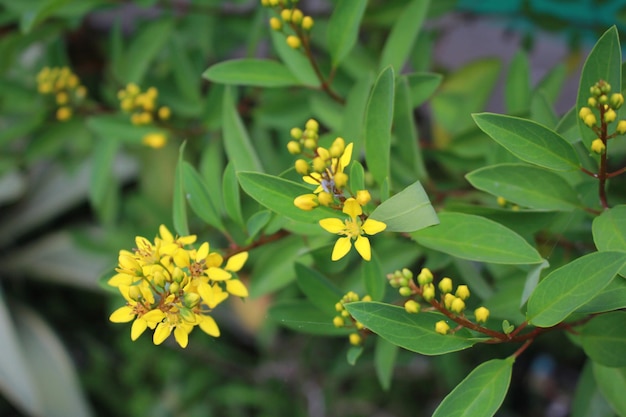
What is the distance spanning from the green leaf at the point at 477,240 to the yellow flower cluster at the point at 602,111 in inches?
5.6

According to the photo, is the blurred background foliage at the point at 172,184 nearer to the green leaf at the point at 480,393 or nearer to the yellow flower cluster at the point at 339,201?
the yellow flower cluster at the point at 339,201

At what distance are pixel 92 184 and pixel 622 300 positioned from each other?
3.64 ft

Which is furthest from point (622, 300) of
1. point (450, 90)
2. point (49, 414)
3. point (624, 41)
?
point (49, 414)

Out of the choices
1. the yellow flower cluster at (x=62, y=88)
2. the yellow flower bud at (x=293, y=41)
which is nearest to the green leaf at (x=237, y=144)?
the yellow flower bud at (x=293, y=41)

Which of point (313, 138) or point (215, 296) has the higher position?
point (313, 138)

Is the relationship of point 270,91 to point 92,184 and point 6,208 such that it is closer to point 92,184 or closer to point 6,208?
point 92,184

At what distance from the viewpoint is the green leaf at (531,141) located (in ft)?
2.61

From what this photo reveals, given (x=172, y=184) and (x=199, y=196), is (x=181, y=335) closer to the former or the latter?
(x=199, y=196)

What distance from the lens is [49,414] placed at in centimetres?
208

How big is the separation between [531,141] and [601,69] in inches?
4.8

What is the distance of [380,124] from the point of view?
0.87m

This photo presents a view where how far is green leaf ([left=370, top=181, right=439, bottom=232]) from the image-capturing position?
70 cm

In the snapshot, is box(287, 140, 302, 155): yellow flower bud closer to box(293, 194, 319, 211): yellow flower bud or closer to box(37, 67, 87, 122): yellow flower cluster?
box(293, 194, 319, 211): yellow flower bud

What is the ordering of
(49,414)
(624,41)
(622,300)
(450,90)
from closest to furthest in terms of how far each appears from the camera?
(622,300), (624,41), (450,90), (49,414)
